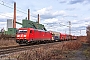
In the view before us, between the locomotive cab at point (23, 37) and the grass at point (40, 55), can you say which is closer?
the grass at point (40, 55)

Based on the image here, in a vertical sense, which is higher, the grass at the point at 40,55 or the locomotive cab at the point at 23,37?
the locomotive cab at the point at 23,37

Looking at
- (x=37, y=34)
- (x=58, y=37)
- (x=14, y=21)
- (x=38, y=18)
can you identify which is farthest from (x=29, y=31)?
(x=38, y=18)

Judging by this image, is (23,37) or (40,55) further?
(23,37)

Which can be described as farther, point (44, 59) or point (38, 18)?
point (38, 18)

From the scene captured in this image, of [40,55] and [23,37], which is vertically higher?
[23,37]

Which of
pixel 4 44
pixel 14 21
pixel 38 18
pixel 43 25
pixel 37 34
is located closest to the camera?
pixel 4 44

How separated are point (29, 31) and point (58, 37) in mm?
33311

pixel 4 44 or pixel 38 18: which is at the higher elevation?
pixel 38 18

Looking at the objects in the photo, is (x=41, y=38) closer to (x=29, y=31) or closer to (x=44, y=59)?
(x=29, y=31)

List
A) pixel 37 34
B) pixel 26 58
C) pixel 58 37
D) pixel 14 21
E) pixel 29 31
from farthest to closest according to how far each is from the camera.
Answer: pixel 14 21, pixel 58 37, pixel 37 34, pixel 29 31, pixel 26 58

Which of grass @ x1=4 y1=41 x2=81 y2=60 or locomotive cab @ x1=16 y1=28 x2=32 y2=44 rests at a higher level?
locomotive cab @ x1=16 y1=28 x2=32 y2=44

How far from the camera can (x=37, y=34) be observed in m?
42.8

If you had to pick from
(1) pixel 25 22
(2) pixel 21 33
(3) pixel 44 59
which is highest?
(1) pixel 25 22

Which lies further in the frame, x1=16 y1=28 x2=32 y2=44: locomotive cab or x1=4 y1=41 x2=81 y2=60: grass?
x1=16 y1=28 x2=32 y2=44: locomotive cab
